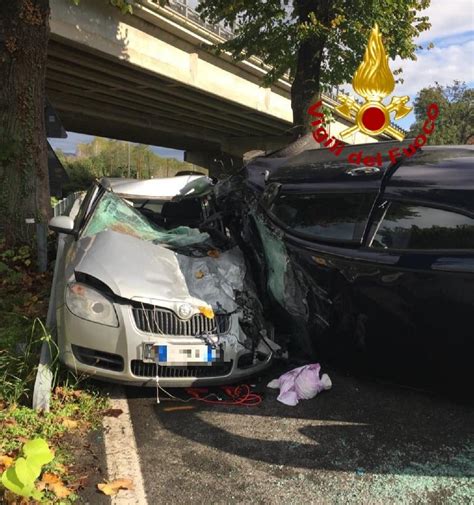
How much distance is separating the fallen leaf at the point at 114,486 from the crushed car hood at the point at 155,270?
3.58 ft

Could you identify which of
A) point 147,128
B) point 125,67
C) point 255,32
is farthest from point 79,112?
point 255,32

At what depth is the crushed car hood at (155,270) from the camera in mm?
3365

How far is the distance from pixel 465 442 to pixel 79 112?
79.5 feet

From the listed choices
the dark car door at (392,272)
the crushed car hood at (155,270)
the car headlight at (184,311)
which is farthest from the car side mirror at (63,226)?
the dark car door at (392,272)

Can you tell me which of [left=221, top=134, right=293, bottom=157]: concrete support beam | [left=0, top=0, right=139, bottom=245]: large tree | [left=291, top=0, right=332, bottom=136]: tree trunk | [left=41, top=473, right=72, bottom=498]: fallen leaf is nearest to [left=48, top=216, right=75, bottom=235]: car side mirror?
[left=41, top=473, right=72, bottom=498]: fallen leaf

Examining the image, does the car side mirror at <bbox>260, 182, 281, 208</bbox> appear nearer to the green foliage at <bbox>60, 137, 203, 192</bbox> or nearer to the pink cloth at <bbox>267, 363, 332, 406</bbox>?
the pink cloth at <bbox>267, 363, 332, 406</bbox>

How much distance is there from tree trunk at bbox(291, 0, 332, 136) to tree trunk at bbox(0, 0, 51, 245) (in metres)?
6.06

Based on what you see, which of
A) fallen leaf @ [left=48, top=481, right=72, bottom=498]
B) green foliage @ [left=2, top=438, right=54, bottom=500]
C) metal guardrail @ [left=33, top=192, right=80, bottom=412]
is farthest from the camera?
metal guardrail @ [left=33, top=192, right=80, bottom=412]

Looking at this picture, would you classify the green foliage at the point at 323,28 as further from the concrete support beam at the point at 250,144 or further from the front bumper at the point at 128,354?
the concrete support beam at the point at 250,144

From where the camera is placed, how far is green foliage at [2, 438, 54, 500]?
2.14 metres

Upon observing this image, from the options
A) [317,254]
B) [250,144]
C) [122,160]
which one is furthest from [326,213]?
[122,160]

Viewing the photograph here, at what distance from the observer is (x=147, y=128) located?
28688 mm

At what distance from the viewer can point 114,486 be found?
254 centimetres

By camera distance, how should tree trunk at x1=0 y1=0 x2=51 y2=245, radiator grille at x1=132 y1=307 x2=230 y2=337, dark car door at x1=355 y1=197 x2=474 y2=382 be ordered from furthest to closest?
tree trunk at x1=0 y1=0 x2=51 y2=245 < radiator grille at x1=132 y1=307 x2=230 y2=337 < dark car door at x1=355 y1=197 x2=474 y2=382
